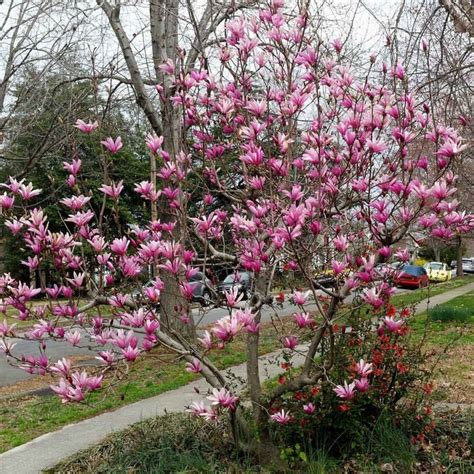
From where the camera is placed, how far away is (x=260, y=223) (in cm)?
345

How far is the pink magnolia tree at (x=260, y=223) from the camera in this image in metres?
3.12

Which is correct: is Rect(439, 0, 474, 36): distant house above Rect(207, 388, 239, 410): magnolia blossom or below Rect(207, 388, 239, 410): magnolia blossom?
above

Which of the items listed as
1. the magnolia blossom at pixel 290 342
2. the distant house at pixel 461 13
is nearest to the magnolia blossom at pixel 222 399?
the magnolia blossom at pixel 290 342

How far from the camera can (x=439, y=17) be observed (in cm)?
773

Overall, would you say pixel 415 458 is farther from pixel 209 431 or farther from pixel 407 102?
pixel 407 102

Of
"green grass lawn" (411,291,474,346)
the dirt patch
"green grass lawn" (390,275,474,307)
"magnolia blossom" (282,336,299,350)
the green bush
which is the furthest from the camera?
the green bush

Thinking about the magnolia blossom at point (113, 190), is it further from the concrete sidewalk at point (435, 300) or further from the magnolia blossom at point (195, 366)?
the concrete sidewalk at point (435, 300)

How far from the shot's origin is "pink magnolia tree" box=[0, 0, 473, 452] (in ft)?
10.2

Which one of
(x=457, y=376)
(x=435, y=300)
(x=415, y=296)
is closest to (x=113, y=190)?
(x=457, y=376)

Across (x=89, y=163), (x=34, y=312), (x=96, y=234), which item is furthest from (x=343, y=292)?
(x=89, y=163)

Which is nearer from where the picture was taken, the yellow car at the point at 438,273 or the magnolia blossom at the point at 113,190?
the magnolia blossom at the point at 113,190

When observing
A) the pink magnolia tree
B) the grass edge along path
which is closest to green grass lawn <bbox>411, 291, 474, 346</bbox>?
the grass edge along path

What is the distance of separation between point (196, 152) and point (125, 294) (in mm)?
1429

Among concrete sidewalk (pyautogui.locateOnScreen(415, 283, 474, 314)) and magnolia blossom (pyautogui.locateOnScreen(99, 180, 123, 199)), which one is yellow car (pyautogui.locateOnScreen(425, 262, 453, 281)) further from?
magnolia blossom (pyautogui.locateOnScreen(99, 180, 123, 199))
